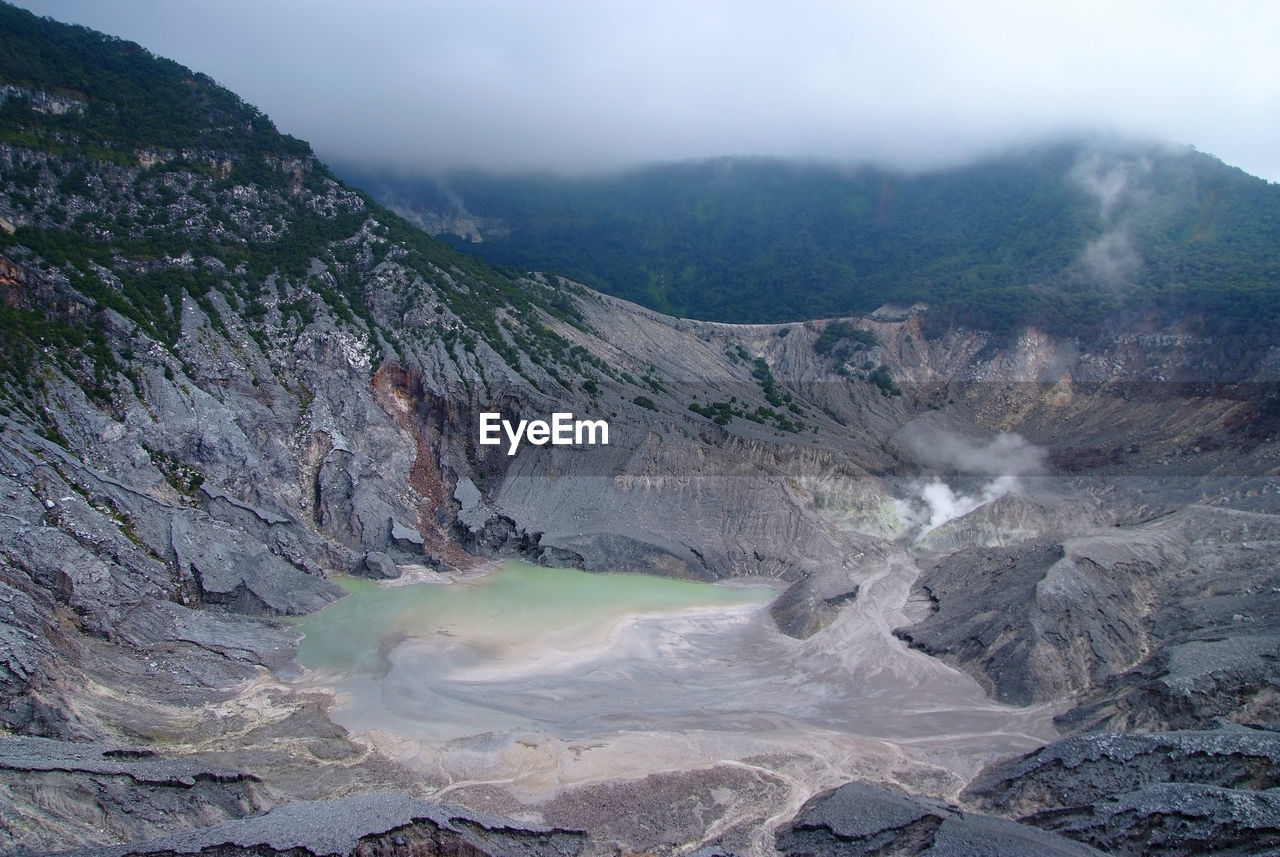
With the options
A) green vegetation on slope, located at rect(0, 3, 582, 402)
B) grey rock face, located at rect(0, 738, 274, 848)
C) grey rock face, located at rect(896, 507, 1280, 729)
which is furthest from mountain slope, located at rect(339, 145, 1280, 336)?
grey rock face, located at rect(0, 738, 274, 848)

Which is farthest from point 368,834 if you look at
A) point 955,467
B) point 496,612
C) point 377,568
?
point 955,467

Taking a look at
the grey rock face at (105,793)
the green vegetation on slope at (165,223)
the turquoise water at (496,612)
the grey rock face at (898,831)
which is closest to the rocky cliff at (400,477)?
the grey rock face at (105,793)

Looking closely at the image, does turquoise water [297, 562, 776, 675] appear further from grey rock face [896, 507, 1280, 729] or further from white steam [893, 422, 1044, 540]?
white steam [893, 422, 1044, 540]

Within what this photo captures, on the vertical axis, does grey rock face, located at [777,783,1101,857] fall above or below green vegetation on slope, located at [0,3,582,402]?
below

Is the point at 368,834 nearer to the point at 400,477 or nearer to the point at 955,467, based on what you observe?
the point at 400,477

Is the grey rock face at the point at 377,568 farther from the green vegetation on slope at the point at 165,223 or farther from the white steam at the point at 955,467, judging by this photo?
the white steam at the point at 955,467

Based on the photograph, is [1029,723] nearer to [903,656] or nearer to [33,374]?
[903,656]
